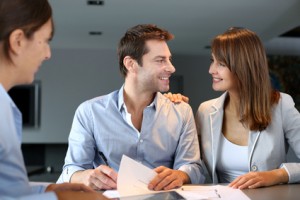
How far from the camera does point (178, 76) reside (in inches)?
337

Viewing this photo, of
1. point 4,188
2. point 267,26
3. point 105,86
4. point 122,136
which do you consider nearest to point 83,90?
point 105,86

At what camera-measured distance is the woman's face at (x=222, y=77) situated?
1.88 m

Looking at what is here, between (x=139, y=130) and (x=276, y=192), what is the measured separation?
2.39ft

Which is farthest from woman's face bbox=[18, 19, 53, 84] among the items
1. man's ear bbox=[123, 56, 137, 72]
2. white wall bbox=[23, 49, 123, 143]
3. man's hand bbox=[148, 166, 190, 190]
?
white wall bbox=[23, 49, 123, 143]

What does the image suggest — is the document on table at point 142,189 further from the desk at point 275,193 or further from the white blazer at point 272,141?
the white blazer at point 272,141

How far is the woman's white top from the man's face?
1.38ft

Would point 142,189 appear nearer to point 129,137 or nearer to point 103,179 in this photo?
point 103,179

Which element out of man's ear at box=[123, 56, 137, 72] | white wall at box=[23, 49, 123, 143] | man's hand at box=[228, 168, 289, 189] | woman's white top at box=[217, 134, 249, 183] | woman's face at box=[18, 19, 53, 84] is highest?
woman's face at box=[18, 19, 53, 84]

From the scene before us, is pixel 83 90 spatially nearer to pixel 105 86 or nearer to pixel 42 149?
pixel 105 86

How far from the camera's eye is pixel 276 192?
1364 mm

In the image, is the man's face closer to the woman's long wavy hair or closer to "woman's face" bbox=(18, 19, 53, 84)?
the woman's long wavy hair

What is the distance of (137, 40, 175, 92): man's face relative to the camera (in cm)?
204

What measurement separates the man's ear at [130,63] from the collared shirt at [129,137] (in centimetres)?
25

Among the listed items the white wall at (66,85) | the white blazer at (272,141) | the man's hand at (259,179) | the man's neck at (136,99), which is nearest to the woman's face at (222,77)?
the white blazer at (272,141)
